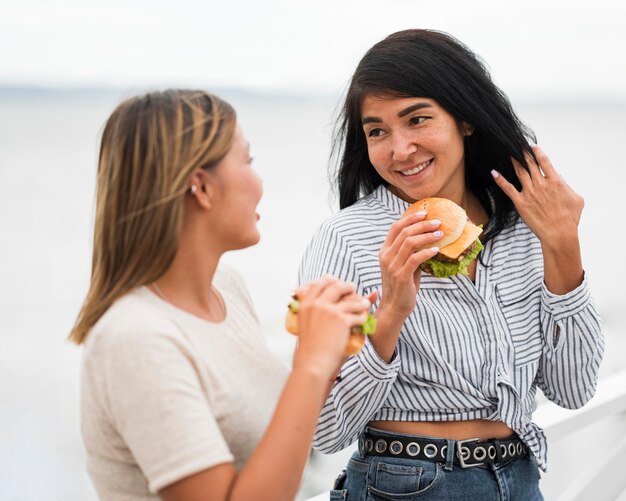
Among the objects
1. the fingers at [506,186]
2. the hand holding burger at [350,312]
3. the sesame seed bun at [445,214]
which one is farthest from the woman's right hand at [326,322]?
the fingers at [506,186]

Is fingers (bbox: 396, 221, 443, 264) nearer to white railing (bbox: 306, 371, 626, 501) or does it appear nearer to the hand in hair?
the hand in hair

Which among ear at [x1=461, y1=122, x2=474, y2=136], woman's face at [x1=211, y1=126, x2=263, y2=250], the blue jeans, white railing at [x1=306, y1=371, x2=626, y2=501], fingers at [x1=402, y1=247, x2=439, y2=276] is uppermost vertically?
ear at [x1=461, y1=122, x2=474, y2=136]

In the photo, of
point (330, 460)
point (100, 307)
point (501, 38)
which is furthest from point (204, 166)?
point (501, 38)

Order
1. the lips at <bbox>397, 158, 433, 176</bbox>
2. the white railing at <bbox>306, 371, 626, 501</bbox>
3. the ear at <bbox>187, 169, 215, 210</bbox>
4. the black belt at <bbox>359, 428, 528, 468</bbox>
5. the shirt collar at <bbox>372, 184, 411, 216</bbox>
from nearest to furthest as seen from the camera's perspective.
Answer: the ear at <bbox>187, 169, 215, 210</bbox>
the black belt at <bbox>359, 428, 528, 468</bbox>
the lips at <bbox>397, 158, 433, 176</bbox>
the shirt collar at <bbox>372, 184, 411, 216</bbox>
the white railing at <bbox>306, 371, 626, 501</bbox>

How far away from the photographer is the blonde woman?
3.87 ft

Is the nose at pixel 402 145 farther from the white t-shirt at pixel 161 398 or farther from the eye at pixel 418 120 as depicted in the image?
the white t-shirt at pixel 161 398

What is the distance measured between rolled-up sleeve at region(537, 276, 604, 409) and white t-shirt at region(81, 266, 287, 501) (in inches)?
33.6

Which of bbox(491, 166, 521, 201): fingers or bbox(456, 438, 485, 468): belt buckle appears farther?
bbox(491, 166, 521, 201): fingers

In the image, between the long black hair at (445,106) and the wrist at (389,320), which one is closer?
the wrist at (389,320)

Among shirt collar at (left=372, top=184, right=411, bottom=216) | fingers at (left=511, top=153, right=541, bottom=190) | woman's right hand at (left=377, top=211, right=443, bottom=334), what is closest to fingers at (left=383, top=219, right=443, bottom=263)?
woman's right hand at (left=377, top=211, right=443, bottom=334)

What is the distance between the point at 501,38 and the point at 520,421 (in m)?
21.8

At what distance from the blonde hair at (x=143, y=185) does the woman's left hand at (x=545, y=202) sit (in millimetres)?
922

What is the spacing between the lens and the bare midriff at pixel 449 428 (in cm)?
188

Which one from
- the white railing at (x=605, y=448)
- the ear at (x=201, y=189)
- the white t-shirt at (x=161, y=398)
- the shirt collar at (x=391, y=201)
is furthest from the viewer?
the white railing at (x=605, y=448)
